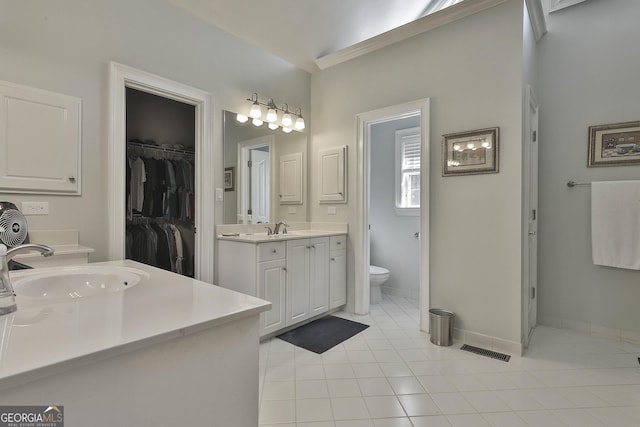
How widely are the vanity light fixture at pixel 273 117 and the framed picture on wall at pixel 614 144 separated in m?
2.67

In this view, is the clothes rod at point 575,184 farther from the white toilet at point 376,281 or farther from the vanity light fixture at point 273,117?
the vanity light fixture at point 273,117

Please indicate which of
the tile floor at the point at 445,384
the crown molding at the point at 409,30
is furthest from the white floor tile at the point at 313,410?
the crown molding at the point at 409,30

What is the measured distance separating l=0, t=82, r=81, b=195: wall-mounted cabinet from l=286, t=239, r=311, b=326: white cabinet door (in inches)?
62.3

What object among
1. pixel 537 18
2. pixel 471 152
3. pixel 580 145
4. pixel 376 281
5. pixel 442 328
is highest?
pixel 537 18

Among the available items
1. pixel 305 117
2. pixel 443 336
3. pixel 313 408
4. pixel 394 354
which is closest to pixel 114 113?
pixel 305 117

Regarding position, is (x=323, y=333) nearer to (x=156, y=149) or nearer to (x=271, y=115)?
(x=271, y=115)

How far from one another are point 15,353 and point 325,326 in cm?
254

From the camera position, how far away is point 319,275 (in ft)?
9.75

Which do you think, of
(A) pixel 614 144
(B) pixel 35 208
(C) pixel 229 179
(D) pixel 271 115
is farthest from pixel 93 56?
(A) pixel 614 144

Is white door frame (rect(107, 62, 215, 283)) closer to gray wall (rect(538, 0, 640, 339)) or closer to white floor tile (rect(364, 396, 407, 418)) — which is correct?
white floor tile (rect(364, 396, 407, 418))

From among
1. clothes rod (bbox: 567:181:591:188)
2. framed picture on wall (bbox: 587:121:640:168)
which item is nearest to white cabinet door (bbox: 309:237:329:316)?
clothes rod (bbox: 567:181:591:188)

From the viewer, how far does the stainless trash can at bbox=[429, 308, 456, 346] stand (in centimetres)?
248

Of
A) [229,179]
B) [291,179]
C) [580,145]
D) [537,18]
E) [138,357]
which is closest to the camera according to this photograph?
[138,357]

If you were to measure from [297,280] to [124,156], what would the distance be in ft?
5.38
